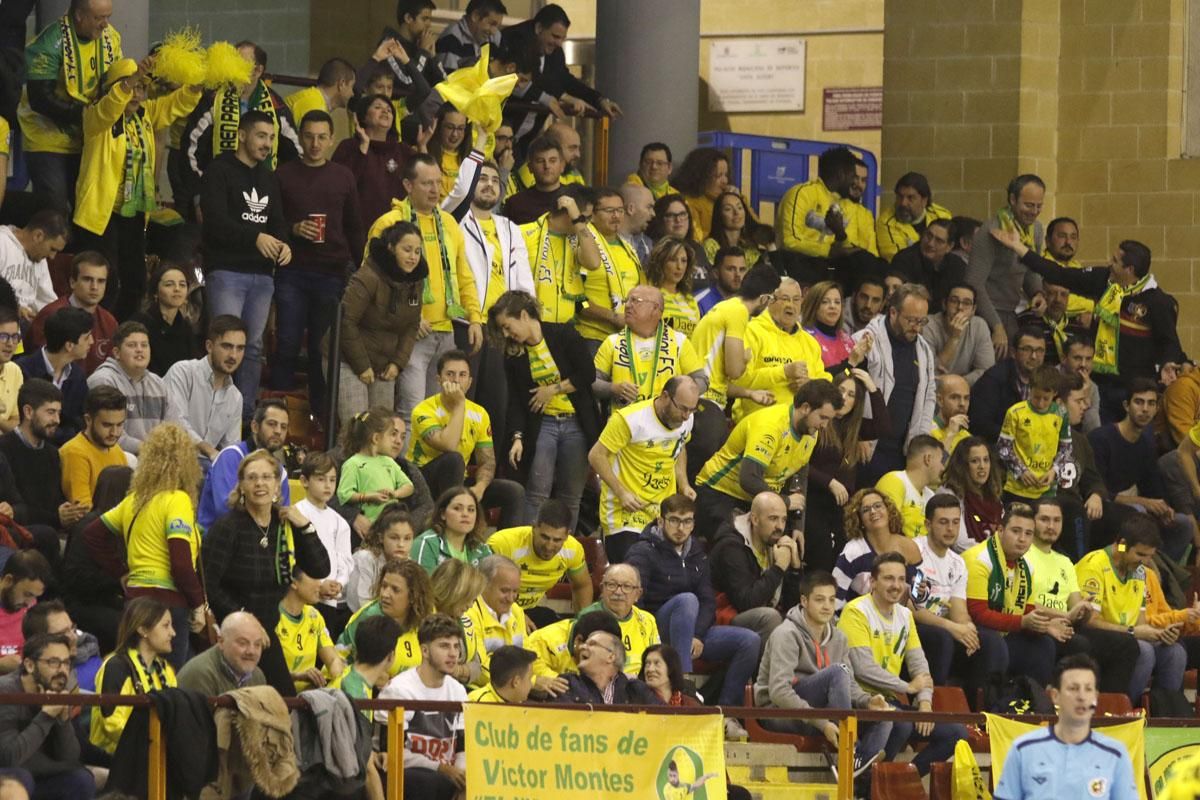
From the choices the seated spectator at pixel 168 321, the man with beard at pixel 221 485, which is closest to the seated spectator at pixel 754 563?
the man with beard at pixel 221 485

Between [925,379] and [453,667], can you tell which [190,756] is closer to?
[453,667]

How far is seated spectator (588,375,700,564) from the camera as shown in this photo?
15.6 m

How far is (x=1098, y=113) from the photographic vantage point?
24.4 metres

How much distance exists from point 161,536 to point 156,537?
0.02 m

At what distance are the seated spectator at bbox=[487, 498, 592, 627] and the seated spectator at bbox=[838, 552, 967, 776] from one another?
150 cm

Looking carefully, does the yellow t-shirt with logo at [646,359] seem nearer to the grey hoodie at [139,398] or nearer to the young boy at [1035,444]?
the young boy at [1035,444]

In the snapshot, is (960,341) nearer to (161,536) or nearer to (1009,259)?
(1009,259)

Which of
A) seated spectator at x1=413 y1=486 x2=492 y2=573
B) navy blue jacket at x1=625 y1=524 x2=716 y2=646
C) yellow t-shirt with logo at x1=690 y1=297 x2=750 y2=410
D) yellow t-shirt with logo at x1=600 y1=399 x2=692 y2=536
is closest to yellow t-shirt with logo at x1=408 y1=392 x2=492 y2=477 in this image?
yellow t-shirt with logo at x1=600 y1=399 x2=692 y2=536

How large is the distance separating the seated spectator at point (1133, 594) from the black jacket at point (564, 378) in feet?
10.3

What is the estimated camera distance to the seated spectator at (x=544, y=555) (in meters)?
14.9

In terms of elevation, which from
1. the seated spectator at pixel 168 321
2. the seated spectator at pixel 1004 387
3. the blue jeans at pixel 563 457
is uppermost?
the seated spectator at pixel 168 321

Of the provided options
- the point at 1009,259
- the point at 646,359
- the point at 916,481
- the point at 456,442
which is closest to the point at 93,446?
the point at 456,442

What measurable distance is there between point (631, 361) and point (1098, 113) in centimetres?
931

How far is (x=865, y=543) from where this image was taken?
51.9ft
